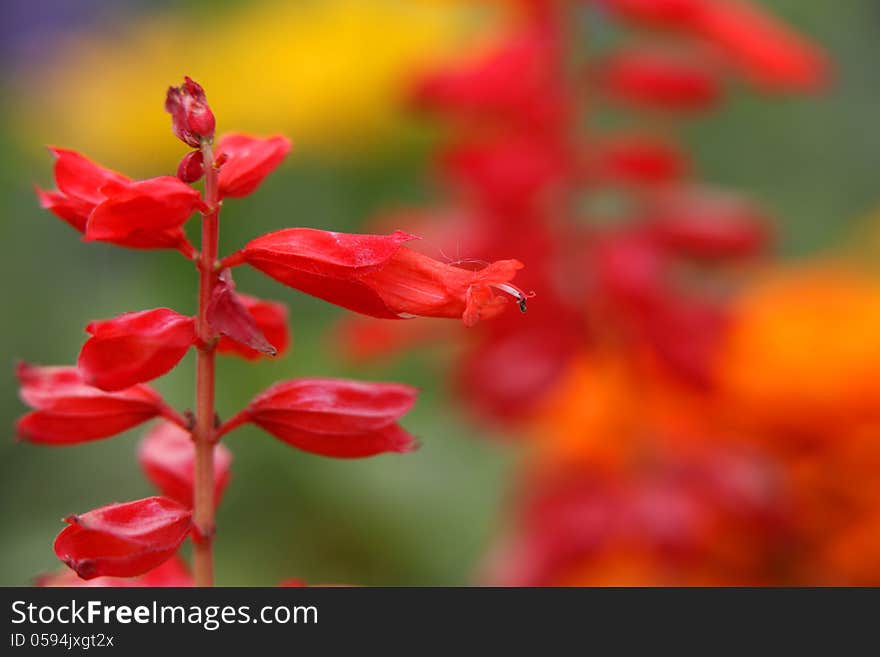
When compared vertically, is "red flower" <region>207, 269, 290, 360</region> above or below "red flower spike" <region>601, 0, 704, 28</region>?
below

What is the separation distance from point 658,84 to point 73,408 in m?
0.82

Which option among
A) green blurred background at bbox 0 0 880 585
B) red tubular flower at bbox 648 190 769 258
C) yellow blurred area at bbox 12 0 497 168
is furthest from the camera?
yellow blurred area at bbox 12 0 497 168

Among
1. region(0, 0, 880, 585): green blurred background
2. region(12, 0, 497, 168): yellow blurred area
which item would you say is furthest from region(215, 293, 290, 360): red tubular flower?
region(12, 0, 497, 168): yellow blurred area

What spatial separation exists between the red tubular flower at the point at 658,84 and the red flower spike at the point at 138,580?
784 millimetres

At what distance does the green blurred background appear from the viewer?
1794mm

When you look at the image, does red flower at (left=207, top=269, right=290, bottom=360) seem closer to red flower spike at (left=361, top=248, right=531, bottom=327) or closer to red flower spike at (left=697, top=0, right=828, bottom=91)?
red flower spike at (left=361, top=248, right=531, bottom=327)

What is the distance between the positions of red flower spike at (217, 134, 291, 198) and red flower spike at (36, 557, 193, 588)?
0.16 metres

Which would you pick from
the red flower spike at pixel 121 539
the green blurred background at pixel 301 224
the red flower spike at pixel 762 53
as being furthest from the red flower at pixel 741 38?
the red flower spike at pixel 121 539

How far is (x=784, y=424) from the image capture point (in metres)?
1.33

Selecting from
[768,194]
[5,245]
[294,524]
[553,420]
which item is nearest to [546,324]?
[553,420]

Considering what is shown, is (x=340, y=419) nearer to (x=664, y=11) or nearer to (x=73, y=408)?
(x=73, y=408)

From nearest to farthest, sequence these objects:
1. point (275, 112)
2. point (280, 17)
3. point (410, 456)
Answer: point (410, 456), point (275, 112), point (280, 17)

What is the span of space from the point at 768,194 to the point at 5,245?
150 centimetres

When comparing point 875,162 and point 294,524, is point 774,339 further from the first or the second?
point 875,162
